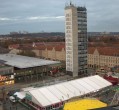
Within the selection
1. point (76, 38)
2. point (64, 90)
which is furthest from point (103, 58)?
point (64, 90)

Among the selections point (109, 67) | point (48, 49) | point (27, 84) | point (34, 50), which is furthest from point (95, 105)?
point (34, 50)

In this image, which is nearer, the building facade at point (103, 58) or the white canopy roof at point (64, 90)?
the white canopy roof at point (64, 90)

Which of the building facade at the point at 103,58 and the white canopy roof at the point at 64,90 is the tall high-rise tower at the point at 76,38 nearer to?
the building facade at the point at 103,58

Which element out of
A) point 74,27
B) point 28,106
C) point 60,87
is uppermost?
point 74,27

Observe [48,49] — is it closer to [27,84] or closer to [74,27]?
[74,27]

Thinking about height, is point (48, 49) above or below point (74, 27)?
below

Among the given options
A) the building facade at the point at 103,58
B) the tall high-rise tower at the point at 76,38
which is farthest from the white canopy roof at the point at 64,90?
the building facade at the point at 103,58
